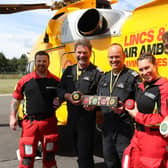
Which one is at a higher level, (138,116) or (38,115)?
(138,116)

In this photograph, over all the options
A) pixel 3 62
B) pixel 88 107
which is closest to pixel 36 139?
pixel 88 107

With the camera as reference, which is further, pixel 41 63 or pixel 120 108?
pixel 41 63

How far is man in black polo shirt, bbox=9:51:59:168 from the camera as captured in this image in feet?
12.0

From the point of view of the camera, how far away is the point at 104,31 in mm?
4469

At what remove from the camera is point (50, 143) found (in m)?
3.70

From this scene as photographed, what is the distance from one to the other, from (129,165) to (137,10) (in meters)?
2.58

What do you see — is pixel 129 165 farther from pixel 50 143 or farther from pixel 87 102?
pixel 50 143

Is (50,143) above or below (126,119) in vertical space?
below

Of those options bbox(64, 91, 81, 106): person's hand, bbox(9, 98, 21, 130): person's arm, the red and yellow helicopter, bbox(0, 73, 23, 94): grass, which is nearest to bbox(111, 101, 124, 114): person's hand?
bbox(64, 91, 81, 106): person's hand

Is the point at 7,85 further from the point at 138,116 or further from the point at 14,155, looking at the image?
the point at 138,116

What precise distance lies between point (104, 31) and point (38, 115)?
1803 millimetres

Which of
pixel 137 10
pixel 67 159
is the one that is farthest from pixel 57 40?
pixel 67 159

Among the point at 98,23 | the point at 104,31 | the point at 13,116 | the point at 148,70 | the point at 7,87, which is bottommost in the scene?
the point at 7,87

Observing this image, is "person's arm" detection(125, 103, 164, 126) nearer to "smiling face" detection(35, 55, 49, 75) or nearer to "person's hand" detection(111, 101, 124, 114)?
"person's hand" detection(111, 101, 124, 114)
